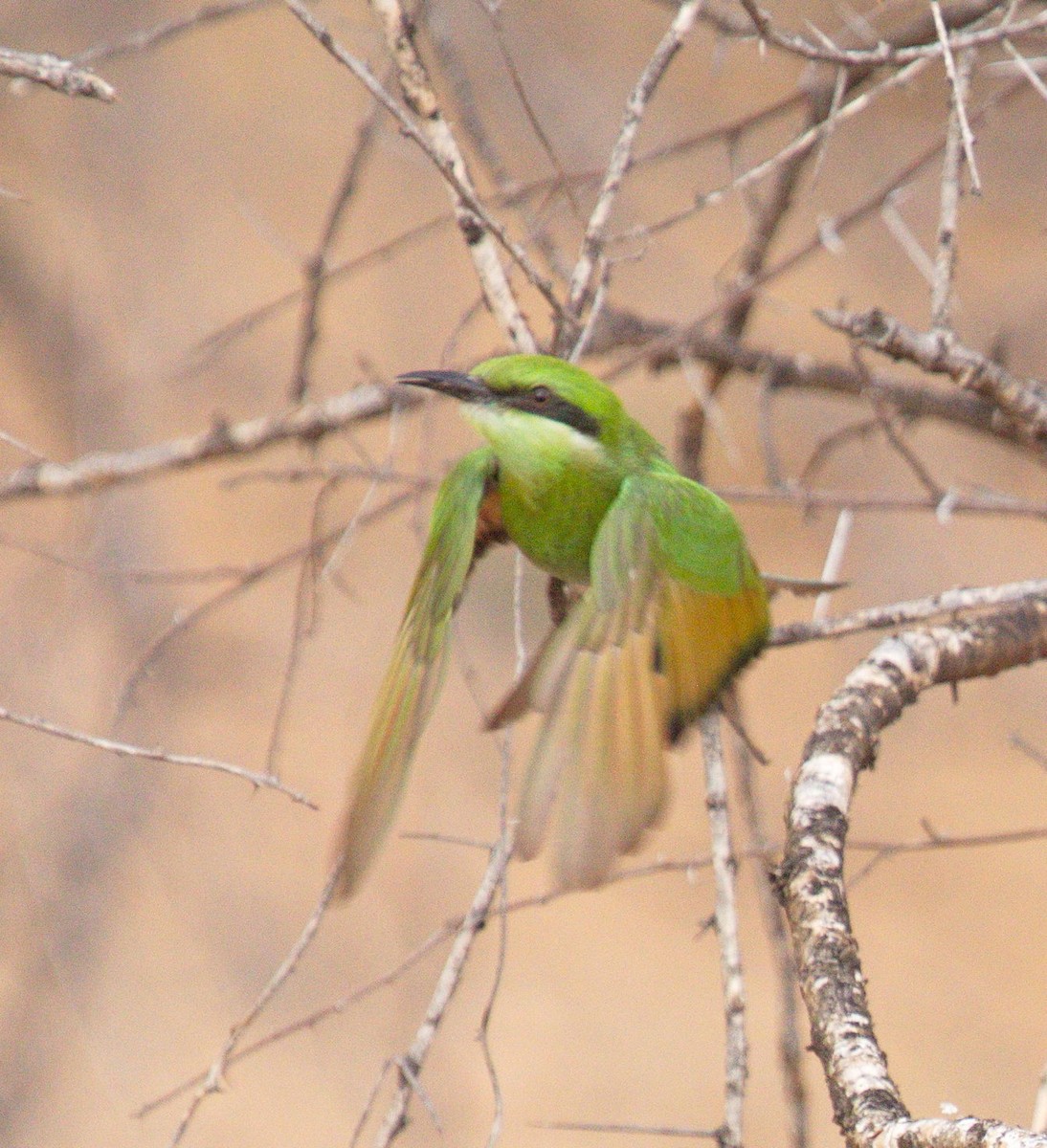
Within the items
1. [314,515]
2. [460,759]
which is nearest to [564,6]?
[460,759]

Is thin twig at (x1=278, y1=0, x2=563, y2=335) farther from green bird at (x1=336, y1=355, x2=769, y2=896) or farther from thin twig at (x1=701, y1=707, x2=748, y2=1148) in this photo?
thin twig at (x1=701, y1=707, x2=748, y2=1148)

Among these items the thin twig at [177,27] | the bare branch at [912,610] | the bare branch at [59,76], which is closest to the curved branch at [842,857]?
the bare branch at [912,610]

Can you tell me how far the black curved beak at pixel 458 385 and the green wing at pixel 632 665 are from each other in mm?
214

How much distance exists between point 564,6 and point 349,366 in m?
1.35

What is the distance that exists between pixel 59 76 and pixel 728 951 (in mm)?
943

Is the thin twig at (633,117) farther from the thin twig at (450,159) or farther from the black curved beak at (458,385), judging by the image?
the black curved beak at (458,385)

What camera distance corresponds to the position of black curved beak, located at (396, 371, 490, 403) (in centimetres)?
171

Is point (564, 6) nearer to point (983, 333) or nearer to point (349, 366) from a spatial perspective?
point (349, 366)

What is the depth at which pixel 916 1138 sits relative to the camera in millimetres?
949

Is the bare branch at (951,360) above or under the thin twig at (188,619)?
above

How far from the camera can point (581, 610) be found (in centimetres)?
151

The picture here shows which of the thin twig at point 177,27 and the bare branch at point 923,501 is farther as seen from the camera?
the thin twig at point 177,27

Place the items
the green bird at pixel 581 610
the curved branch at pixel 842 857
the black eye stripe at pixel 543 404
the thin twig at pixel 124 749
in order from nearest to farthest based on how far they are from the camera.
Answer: the curved branch at pixel 842 857
the thin twig at pixel 124 749
the green bird at pixel 581 610
the black eye stripe at pixel 543 404

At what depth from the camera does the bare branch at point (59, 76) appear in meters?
1.10
